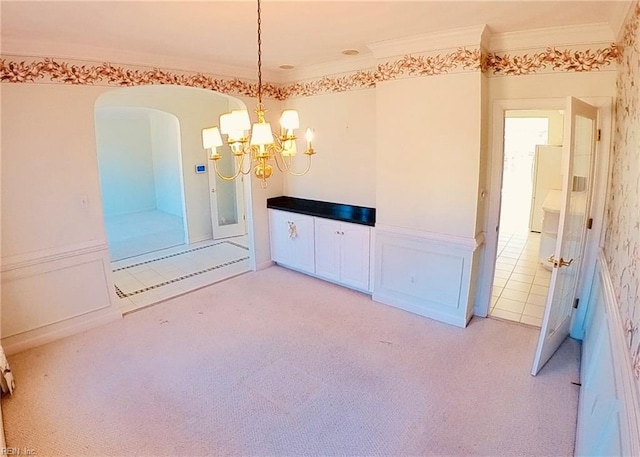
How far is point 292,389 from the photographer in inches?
103

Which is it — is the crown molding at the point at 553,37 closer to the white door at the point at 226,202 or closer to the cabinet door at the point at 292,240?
the cabinet door at the point at 292,240

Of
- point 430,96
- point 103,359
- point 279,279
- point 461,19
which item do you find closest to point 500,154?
point 430,96

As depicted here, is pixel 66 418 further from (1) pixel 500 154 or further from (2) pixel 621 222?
(1) pixel 500 154

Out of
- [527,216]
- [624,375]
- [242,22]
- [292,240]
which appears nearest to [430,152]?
[242,22]

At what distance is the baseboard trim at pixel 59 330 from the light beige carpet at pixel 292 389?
0.28ft

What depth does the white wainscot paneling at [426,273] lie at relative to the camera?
338 cm

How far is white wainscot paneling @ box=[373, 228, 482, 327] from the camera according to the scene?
11.1 feet

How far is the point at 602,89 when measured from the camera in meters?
2.81

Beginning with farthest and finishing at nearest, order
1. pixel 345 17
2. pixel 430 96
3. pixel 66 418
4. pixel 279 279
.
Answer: pixel 279 279 → pixel 430 96 → pixel 345 17 → pixel 66 418

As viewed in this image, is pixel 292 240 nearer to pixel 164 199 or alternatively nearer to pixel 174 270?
pixel 174 270

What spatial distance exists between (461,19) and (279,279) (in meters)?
3.30

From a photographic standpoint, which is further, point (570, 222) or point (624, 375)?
point (570, 222)

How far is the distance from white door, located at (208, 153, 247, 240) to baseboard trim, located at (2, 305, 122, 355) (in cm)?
296

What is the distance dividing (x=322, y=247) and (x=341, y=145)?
4.03 ft
